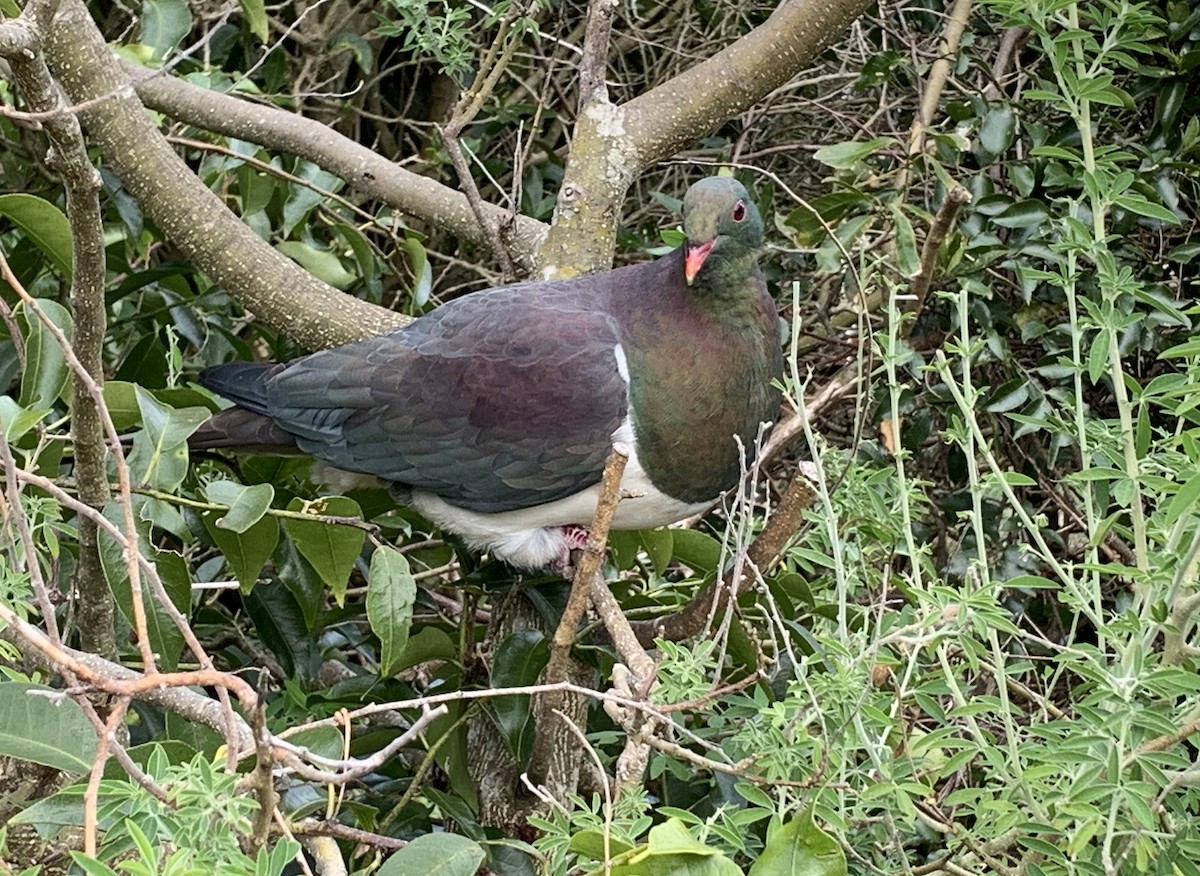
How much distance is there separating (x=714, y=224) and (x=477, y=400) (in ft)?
1.47

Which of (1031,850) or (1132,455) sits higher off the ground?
(1132,455)

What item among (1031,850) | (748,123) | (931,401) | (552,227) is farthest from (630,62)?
(1031,850)

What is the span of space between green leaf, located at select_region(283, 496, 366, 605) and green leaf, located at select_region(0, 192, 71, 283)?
0.43 m

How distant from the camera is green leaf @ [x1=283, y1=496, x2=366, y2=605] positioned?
5.42ft

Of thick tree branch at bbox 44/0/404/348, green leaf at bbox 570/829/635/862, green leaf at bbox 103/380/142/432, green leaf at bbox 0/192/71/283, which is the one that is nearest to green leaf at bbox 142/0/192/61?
thick tree branch at bbox 44/0/404/348

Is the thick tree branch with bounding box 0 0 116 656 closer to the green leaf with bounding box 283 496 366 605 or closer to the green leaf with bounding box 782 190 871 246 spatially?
the green leaf with bounding box 283 496 366 605

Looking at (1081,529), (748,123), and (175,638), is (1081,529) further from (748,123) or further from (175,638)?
(175,638)

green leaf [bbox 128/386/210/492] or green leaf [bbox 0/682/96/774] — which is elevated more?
green leaf [bbox 0/682/96/774]

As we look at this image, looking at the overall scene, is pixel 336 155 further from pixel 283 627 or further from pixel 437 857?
pixel 437 857

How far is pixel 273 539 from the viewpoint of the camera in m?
1.64

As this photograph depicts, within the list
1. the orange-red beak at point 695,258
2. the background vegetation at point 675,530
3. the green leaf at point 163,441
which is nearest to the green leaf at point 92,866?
the background vegetation at point 675,530

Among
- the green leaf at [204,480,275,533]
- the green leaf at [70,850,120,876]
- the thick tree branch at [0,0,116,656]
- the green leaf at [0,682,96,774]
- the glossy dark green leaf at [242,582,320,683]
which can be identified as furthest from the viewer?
the glossy dark green leaf at [242,582,320,683]

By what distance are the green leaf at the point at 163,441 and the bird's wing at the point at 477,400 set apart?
0.62m

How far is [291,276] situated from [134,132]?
294mm
